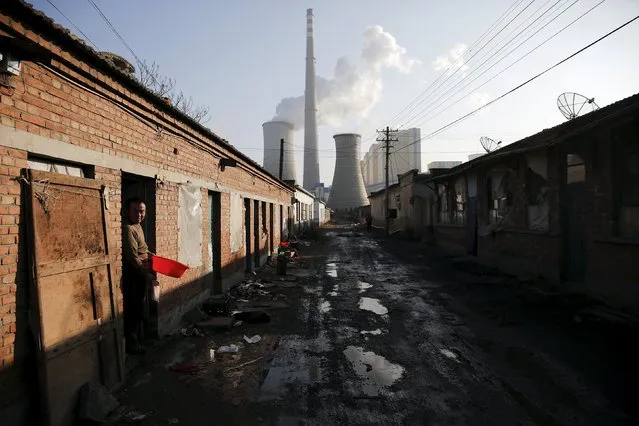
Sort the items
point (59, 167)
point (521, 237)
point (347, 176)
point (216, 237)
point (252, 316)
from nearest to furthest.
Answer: point (59, 167)
point (252, 316)
point (216, 237)
point (521, 237)
point (347, 176)

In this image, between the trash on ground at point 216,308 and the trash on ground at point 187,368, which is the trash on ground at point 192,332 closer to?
the trash on ground at point 216,308

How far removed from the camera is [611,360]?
15.7 ft

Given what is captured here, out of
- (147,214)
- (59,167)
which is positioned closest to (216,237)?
(147,214)

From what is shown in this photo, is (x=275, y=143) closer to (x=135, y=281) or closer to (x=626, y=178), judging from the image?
(x=626, y=178)

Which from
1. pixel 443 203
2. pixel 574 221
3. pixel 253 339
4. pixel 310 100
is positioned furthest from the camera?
pixel 310 100

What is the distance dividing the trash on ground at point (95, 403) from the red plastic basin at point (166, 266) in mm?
1567

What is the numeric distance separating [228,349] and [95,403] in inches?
78.4

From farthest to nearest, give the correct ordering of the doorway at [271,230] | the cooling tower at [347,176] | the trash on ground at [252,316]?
the cooling tower at [347,176]
the doorway at [271,230]
the trash on ground at [252,316]

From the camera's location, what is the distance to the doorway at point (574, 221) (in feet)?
27.4

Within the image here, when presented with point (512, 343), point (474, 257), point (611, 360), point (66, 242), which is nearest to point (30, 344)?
point (66, 242)

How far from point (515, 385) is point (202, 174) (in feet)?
19.7

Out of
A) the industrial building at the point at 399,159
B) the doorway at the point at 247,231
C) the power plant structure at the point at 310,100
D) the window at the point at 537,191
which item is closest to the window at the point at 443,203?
the window at the point at 537,191

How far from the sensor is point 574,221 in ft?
28.2

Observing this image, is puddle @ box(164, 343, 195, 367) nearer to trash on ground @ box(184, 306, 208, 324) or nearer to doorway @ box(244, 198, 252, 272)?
trash on ground @ box(184, 306, 208, 324)
